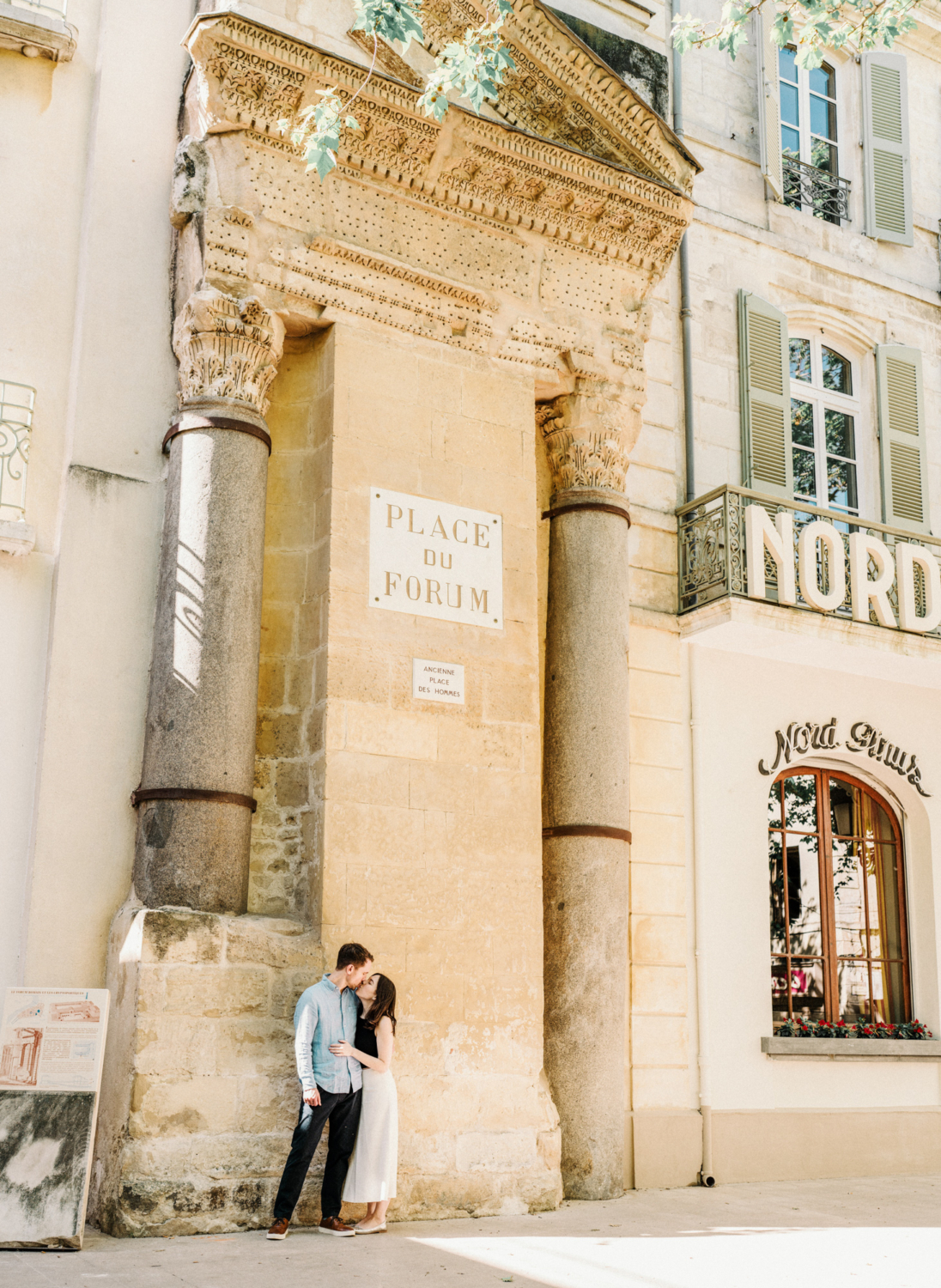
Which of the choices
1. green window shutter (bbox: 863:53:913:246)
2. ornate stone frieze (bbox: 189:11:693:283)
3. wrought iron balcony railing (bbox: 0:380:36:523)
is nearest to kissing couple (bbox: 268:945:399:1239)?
wrought iron balcony railing (bbox: 0:380:36:523)

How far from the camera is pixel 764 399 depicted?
1147cm

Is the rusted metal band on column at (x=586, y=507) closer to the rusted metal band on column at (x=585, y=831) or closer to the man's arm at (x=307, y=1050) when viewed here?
the rusted metal band on column at (x=585, y=831)

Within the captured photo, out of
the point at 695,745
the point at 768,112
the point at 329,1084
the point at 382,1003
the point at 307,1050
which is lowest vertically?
the point at 329,1084

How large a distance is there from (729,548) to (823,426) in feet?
9.00

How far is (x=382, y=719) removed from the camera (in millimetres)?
7992

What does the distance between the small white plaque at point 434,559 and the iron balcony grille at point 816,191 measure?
567 cm

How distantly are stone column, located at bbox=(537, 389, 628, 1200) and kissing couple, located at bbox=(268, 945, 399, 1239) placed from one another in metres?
1.76

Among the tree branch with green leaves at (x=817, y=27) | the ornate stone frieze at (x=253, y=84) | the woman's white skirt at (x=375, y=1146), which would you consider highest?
the ornate stone frieze at (x=253, y=84)

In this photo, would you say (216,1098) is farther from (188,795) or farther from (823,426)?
(823,426)

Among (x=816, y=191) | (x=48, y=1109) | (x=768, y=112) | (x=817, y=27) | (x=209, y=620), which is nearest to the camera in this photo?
(x=48, y=1109)

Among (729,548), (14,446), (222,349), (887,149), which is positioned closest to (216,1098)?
(14,446)

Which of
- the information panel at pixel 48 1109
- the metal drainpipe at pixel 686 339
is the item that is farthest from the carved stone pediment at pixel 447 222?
the information panel at pixel 48 1109

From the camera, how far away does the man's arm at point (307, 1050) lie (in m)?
6.68

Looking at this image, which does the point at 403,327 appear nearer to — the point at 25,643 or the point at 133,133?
the point at 133,133
